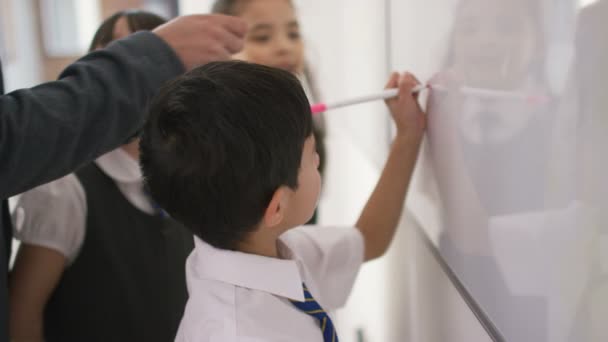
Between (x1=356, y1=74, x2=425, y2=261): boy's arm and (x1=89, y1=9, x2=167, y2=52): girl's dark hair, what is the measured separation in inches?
17.0

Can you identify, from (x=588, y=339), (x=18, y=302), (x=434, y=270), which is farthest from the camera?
(x=18, y=302)

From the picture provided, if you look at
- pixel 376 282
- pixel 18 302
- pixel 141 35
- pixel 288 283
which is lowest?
pixel 376 282

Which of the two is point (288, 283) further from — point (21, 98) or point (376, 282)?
point (376, 282)

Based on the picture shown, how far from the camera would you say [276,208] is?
1.74 feet

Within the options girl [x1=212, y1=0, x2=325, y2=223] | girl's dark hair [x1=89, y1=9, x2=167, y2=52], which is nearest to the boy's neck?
girl's dark hair [x1=89, y1=9, x2=167, y2=52]

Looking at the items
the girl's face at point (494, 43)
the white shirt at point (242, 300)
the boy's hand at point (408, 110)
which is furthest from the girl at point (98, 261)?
the girl's face at point (494, 43)

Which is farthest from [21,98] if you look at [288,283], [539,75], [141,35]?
[539,75]

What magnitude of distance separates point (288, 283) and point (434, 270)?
0.62 ft

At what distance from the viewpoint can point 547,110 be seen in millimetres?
347

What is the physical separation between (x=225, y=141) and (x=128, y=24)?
0.52 m

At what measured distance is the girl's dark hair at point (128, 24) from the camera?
0.92 metres

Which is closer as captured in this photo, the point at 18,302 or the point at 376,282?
the point at 18,302

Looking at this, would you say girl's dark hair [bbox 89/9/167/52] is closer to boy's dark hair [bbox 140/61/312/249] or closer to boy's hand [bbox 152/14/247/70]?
boy's hand [bbox 152/14/247/70]

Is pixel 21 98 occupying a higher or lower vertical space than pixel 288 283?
higher
